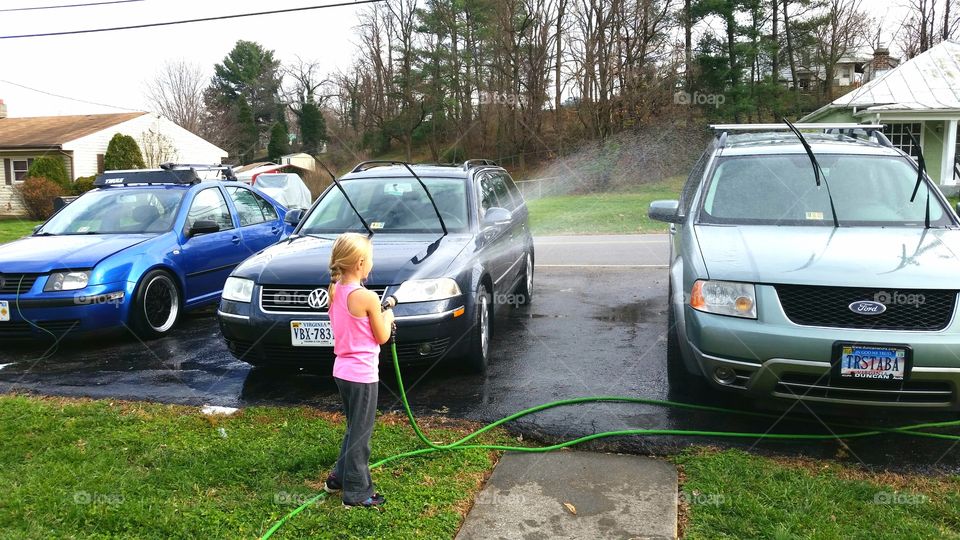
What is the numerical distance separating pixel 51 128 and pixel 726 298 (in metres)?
37.9

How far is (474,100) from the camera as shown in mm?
41375

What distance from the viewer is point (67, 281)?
6141 mm

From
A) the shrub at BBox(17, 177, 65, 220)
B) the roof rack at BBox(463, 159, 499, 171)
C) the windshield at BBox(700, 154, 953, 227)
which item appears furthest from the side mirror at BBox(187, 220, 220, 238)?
the shrub at BBox(17, 177, 65, 220)

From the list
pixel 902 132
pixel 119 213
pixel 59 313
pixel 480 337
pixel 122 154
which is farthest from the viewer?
pixel 122 154

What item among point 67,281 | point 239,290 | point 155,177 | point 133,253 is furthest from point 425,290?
point 155,177

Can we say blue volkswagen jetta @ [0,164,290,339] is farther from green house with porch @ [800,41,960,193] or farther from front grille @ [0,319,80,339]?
green house with porch @ [800,41,960,193]

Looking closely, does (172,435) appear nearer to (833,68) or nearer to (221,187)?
(221,187)

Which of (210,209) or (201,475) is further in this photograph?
(210,209)

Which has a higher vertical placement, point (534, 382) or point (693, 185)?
point (693, 185)

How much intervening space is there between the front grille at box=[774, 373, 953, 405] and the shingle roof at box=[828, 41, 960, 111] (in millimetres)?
21287

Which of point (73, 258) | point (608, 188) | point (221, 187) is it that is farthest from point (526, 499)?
point (608, 188)

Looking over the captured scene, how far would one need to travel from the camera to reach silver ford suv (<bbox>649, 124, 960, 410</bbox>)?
12.1ft

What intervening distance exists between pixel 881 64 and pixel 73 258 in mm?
38901

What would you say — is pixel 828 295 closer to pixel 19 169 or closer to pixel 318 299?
pixel 318 299
